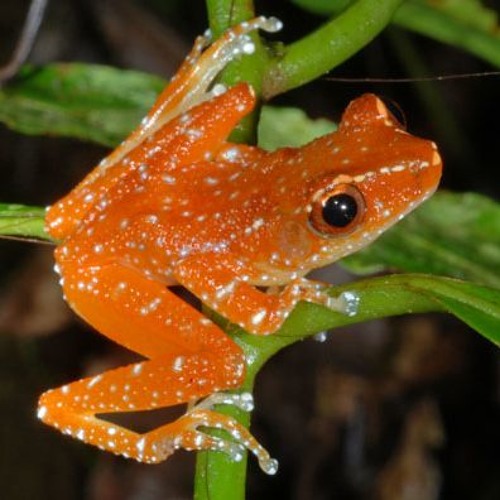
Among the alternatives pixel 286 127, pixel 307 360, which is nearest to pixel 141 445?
pixel 286 127

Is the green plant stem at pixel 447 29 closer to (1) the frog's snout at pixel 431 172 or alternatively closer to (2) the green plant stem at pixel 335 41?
(1) the frog's snout at pixel 431 172

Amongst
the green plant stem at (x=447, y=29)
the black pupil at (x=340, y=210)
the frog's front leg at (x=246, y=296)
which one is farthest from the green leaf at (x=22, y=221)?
the green plant stem at (x=447, y=29)

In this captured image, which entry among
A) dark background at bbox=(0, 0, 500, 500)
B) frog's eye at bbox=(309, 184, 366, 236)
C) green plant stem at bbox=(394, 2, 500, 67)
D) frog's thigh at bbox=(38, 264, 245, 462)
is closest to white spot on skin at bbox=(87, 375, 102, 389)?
frog's thigh at bbox=(38, 264, 245, 462)

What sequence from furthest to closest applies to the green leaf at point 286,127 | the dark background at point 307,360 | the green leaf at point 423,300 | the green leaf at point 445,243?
the dark background at point 307,360
the green leaf at point 286,127
the green leaf at point 445,243
the green leaf at point 423,300

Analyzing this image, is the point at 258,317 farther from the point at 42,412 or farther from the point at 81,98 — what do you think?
the point at 81,98

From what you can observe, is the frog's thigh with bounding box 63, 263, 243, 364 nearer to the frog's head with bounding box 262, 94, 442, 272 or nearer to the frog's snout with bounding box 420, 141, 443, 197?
the frog's head with bounding box 262, 94, 442, 272

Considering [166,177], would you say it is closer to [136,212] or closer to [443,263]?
[136,212]

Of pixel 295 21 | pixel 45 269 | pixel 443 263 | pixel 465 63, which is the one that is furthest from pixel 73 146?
pixel 443 263
